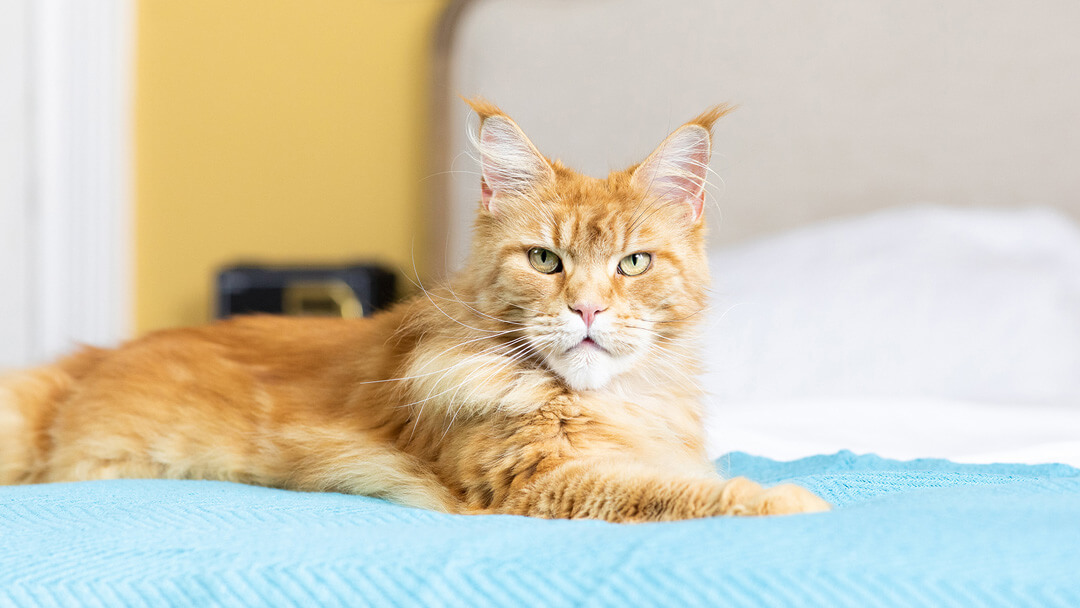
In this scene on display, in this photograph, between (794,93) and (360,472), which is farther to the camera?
(794,93)

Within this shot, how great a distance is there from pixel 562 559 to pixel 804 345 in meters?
1.52

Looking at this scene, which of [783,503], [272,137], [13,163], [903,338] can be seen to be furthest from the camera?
[272,137]

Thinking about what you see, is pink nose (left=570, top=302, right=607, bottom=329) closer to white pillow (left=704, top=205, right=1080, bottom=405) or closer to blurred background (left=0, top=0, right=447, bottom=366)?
white pillow (left=704, top=205, right=1080, bottom=405)

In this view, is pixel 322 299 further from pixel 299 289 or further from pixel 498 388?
pixel 498 388

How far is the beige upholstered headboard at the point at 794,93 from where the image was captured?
2758mm

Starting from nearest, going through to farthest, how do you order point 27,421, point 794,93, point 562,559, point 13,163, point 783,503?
point 562,559 < point 783,503 < point 27,421 < point 794,93 < point 13,163

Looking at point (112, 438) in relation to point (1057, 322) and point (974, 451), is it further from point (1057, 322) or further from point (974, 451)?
point (1057, 322)

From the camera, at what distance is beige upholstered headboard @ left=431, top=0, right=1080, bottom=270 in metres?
2.76

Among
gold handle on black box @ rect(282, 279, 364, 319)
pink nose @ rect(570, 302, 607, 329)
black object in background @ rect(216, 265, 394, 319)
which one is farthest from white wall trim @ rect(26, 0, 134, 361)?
pink nose @ rect(570, 302, 607, 329)

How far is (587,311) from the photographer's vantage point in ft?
3.69

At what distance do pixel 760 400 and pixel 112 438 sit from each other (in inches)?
53.0

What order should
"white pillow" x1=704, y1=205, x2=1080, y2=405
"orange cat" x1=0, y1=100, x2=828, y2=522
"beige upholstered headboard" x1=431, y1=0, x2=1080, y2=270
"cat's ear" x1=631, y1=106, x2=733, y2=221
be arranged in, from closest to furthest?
"orange cat" x1=0, y1=100, x2=828, y2=522
"cat's ear" x1=631, y1=106, x2=733, y2=221
"white pillow" x1=704, y1=205, x2=1080, y2=405
"beige upholstered headboard" x1=431, y1=0, x2=1080, y2=270

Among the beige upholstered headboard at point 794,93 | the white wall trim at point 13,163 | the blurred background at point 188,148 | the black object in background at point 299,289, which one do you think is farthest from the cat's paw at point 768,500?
the white wall trim at point 13,163

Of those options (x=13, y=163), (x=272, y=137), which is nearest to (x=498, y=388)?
(x=272, y=137)
